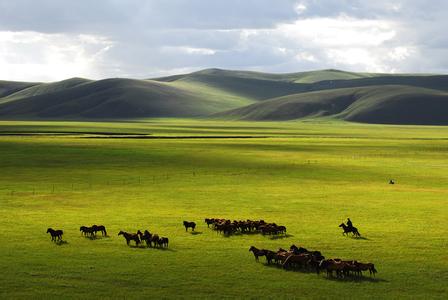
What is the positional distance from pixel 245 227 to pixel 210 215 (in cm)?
724

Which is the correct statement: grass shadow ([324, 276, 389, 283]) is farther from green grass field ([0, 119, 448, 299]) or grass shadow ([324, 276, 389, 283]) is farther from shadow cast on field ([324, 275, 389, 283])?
green grass field ([0, 119, 448, 299])

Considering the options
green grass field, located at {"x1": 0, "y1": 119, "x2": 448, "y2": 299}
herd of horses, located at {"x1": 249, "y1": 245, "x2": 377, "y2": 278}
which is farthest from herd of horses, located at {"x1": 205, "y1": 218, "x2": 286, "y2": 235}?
herd of horses, located at {"x1": 249, "y1": 245, "x2": 377, "y2": 278}

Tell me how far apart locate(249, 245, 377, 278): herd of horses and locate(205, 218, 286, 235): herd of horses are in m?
5.69

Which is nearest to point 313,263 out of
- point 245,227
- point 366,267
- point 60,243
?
point 366,267

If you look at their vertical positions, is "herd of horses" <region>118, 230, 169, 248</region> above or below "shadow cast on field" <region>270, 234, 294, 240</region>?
above

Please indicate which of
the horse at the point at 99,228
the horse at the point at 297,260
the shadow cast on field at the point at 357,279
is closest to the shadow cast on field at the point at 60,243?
the horse at the point at 99,228

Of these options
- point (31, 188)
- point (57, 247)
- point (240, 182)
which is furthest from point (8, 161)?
point (57, 247)

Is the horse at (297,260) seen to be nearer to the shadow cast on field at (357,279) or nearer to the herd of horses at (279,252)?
the herd of horses at (279,252)

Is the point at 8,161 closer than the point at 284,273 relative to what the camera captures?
No

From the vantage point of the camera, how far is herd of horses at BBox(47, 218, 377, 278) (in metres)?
28.4

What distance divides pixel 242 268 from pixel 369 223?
15.7 meters

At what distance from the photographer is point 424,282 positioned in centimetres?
2747

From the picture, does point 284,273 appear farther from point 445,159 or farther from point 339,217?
point 445,159

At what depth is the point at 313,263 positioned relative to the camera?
29156 millimetres
